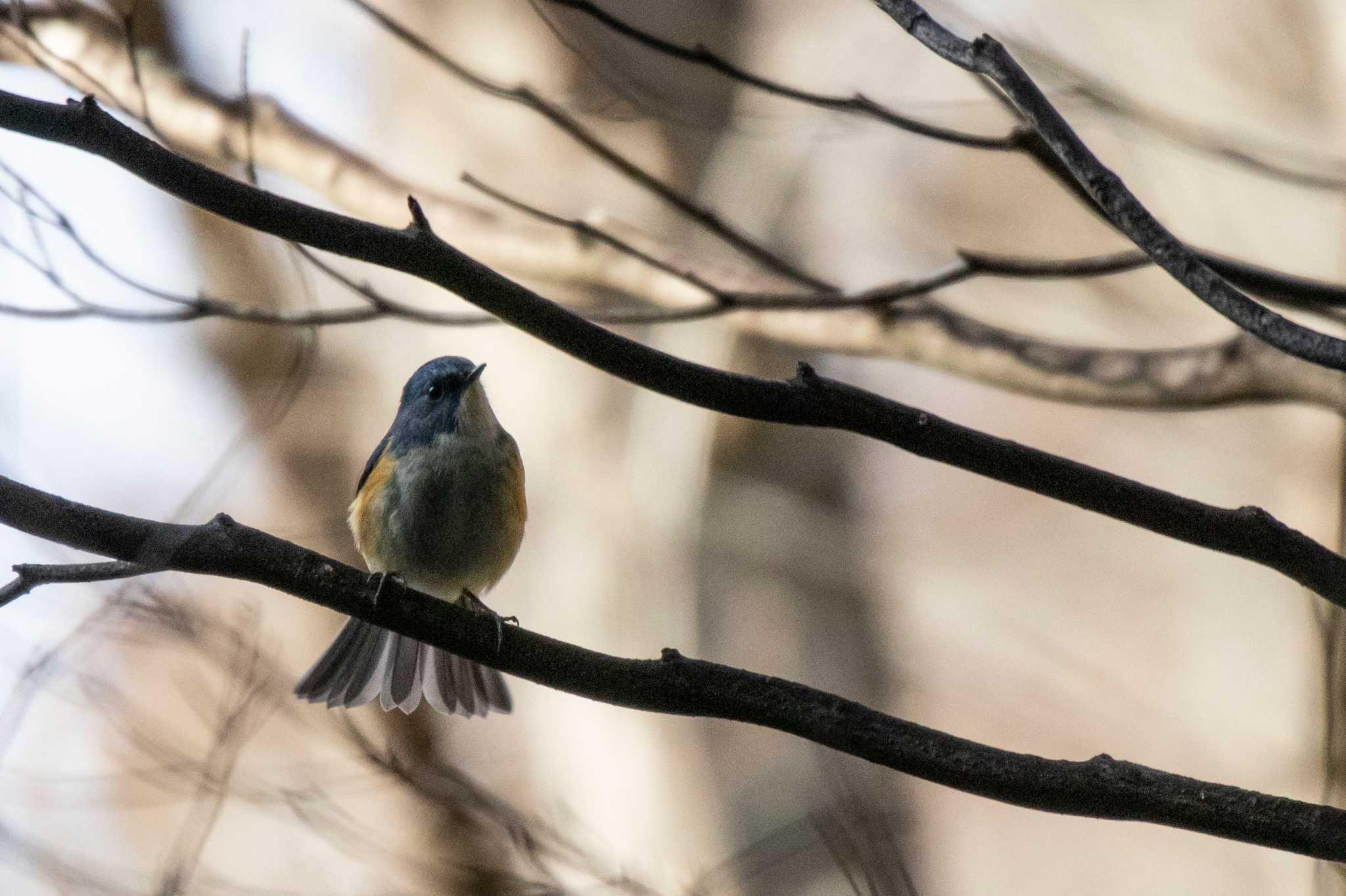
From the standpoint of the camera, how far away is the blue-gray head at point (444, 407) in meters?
3.27

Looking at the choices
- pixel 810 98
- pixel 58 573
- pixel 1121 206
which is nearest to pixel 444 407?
pixel 810 98

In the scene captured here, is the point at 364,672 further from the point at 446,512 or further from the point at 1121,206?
the point at 1121,206

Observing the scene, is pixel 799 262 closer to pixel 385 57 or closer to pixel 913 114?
pixel 913 114

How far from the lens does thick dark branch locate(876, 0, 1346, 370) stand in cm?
182

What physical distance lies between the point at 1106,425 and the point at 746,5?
3501 mm

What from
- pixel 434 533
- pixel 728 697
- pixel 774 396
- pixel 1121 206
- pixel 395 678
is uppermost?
pixel 1121 206

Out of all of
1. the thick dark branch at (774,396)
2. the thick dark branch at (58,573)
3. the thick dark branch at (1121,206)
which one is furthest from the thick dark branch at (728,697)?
the thick dark branch at (1121,206)

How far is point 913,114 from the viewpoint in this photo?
18.1 feet

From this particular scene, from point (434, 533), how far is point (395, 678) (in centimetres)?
43

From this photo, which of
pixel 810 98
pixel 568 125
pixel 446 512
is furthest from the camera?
pixel 446 512

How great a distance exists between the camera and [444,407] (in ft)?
10.9

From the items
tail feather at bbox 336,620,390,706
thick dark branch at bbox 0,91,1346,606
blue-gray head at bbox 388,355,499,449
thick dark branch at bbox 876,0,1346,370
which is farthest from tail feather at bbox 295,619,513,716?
thick dark branch at bbox 876,0,1346,370

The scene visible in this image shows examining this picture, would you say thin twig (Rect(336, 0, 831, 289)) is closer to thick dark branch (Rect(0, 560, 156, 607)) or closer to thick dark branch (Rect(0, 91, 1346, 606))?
thick dark branch (Rect(0, 91, 1346, 606))

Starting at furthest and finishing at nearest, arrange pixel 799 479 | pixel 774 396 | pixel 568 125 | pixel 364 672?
pixel 799 479 < pixel 364 672 < pixel 568 125 < pixel 774 396
